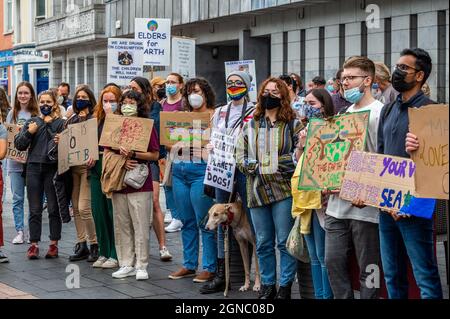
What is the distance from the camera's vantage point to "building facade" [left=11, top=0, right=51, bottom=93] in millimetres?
46938

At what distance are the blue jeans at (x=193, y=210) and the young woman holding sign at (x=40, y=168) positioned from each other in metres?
1.94

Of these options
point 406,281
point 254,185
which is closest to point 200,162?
point 254,185

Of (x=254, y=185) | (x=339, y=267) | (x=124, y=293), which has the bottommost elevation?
(x=124, y=293)

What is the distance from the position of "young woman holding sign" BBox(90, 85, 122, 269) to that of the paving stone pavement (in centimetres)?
22

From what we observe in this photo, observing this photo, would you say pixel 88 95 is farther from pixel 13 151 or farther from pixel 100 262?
pixel 100 262

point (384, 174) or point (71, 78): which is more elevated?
point (71, 78)

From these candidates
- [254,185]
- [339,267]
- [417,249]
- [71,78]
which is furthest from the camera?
[71,78]

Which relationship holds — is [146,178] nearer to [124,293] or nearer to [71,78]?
[124,293]

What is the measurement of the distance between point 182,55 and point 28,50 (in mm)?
32589

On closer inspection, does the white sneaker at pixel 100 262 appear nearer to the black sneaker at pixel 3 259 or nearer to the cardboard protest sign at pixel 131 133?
the black sneaker at pixel 3 259

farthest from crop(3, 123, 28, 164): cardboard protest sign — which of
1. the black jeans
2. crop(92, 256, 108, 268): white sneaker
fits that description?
crop(92, 256, 108, 268): white sneaker

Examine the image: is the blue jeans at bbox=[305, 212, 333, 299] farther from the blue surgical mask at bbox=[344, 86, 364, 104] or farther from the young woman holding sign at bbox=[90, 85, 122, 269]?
the young woman holding sign at bbox=[90, 85, 122, 269]

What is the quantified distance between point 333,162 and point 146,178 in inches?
116
